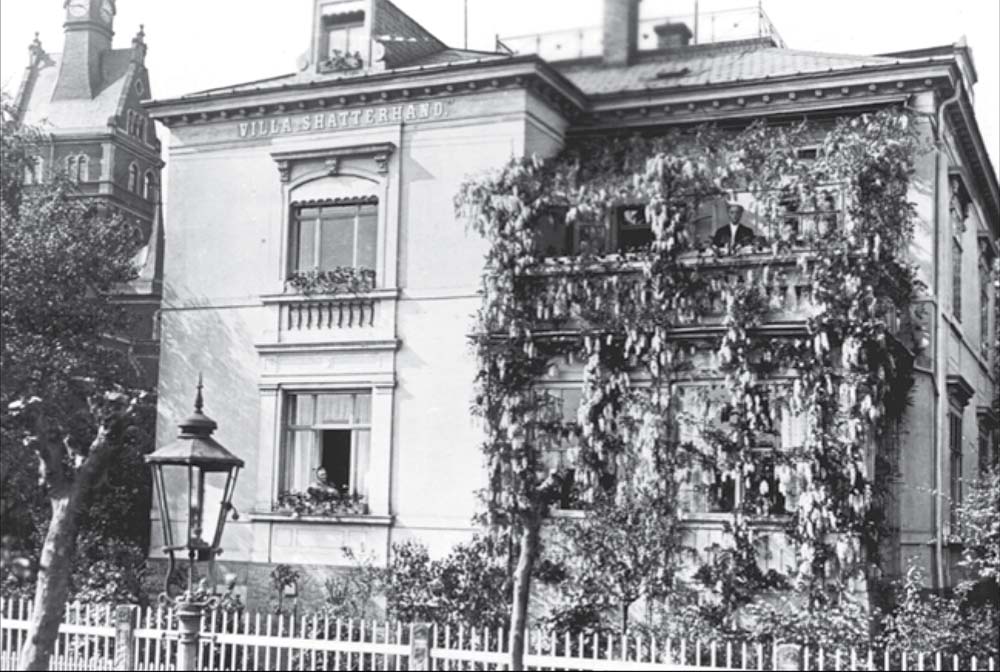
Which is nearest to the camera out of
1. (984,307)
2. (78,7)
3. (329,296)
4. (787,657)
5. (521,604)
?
(787,657)

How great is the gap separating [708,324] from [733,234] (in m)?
1.44

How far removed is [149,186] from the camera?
64.9m

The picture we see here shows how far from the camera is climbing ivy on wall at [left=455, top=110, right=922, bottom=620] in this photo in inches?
636

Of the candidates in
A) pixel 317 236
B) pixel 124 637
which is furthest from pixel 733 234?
pixel 124 637

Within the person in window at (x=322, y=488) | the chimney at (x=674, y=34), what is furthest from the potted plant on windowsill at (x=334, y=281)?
the chimney at (x=674, y=34)

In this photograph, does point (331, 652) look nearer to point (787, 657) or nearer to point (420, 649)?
point (420, 649)

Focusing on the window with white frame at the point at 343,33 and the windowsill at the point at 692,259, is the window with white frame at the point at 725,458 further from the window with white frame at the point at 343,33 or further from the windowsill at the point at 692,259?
the window with white frame at the point at 343,33

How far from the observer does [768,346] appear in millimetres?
16875

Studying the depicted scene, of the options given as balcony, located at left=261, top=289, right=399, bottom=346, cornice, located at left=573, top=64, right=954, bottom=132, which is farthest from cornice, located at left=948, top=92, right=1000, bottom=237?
balcony, located at left=261, top=289, right=399, bottom=346

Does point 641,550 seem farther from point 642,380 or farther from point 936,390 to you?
point 936,390

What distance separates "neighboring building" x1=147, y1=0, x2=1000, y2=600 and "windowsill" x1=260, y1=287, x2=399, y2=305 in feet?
0.13

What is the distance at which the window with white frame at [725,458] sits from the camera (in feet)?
54.7

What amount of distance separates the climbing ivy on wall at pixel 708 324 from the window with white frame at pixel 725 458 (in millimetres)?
43

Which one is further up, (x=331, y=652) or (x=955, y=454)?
(x=955, y=454)
